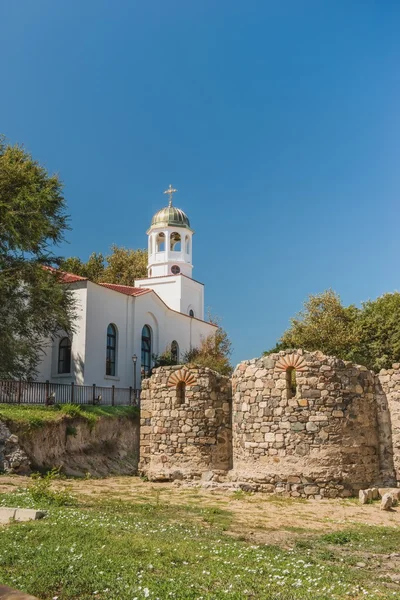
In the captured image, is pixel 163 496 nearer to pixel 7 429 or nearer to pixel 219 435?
pixel 219 435

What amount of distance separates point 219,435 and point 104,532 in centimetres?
829

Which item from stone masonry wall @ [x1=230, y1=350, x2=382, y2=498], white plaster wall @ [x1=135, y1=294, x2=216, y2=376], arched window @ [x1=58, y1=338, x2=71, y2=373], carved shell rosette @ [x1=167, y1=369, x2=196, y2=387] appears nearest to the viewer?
stone masonry wall @ [x1=230, y1=350, x2=382, y2=498]

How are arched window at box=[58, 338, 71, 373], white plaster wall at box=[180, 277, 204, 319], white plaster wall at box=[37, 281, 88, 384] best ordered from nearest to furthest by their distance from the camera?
white plaster wall at box=[37, 281, 88, 384], arched window at box=[58, 338, 71, 373], white plaster wall at box=[180, 277, 204, 319]

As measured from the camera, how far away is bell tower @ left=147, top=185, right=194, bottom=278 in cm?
4294

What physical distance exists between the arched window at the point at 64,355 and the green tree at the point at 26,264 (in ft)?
14.4

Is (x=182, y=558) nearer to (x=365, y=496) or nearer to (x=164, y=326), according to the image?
(x=365, y=496)

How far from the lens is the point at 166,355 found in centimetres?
3538

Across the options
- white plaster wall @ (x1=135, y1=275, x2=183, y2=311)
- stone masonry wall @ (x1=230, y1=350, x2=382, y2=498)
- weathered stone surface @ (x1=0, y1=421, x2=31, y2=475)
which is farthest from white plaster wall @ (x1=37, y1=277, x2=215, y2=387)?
stone masonry wall @ (x1=230, y1=350, x2=382, y2=498)

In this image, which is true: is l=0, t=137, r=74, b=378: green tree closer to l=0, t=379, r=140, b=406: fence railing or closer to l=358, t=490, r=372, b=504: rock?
l=0, t=379, r=140, b=406: fence railing

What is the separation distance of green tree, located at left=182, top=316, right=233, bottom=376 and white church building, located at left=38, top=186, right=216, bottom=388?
0.75 metres

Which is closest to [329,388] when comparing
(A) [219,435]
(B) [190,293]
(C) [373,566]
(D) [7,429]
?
(A) [219,435]

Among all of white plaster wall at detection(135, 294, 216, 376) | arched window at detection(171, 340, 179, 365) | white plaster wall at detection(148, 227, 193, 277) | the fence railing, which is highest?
white plaster wall at detection(148, 227, 193, 277)

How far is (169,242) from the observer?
143 ft

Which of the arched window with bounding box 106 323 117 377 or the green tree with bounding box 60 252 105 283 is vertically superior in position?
the green tree with bounding box 60 252 105 283
